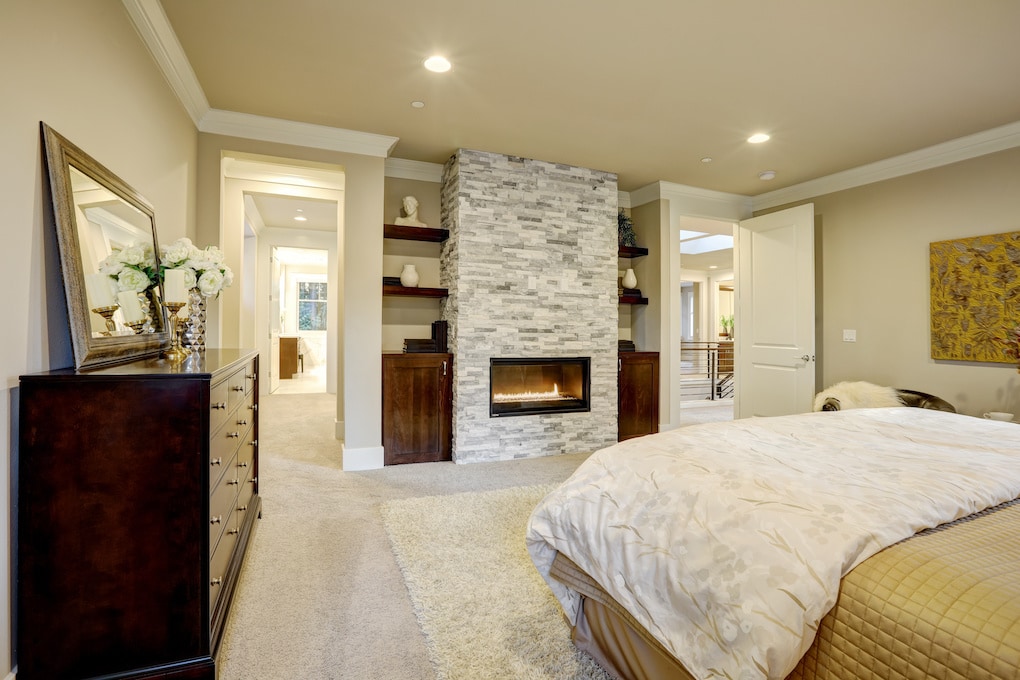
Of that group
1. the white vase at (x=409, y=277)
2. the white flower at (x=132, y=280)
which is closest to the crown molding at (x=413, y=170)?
the white vase at (x=409, y=277)

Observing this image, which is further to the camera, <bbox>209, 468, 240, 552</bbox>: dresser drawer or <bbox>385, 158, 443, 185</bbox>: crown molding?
<bbox>385, 158, 443, 185</bbox>: crown molding

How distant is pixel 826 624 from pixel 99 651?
1.83 m

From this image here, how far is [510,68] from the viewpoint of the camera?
2795 mm

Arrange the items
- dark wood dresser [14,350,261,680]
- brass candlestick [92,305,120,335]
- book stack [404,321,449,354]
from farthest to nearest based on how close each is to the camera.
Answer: book stack [404,321,449,354] → brass candlestick [92,305,120,335] → dark wood dresser [14,350,261,680]

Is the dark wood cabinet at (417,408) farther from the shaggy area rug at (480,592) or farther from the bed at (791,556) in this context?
the bed at (791,556)

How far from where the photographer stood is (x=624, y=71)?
2805 mm

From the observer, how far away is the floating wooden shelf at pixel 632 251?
5.01 m

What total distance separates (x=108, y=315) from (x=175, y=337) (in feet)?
1.38

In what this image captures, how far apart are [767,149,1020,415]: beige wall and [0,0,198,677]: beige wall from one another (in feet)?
17.5

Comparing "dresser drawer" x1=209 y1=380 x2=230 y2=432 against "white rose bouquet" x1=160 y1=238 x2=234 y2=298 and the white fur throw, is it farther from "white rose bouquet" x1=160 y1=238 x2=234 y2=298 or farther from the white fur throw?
the white fur throw

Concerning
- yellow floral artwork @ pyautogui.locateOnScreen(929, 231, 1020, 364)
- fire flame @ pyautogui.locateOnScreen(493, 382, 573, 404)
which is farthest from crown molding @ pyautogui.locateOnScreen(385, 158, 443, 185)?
yellow floral artwork @ pyautogui.locateOnScreen(929, 231, 1020, 364)

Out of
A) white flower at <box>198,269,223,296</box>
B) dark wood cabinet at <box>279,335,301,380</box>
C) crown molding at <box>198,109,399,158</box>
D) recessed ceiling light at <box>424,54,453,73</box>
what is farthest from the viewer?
dark wood cabinet at <box>279,335,301,380</box>

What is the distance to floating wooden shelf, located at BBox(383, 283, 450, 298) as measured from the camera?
4.12 metres

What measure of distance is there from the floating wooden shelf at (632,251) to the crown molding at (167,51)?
3.66 m
